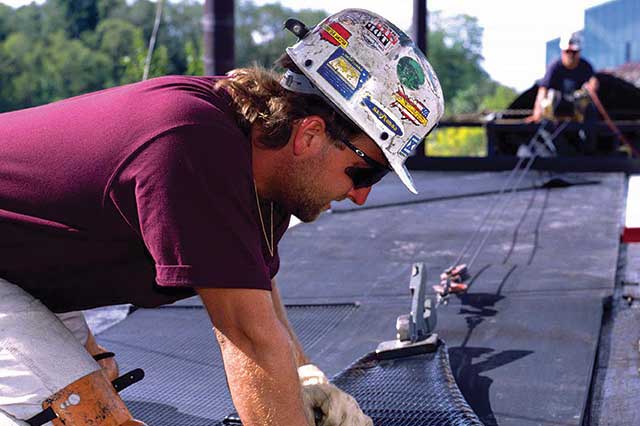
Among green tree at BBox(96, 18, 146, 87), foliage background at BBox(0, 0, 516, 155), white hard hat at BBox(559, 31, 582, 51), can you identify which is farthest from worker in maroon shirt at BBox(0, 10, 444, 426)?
green tree at BBox(96, 18, 146, 87)

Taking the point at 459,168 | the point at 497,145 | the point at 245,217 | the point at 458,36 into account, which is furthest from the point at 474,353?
the point at 458,36

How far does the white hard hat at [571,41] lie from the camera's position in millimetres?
10141

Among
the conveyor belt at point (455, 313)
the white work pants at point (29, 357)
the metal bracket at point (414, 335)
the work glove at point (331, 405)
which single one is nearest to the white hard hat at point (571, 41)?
the conveyor belt at point (455, 313)

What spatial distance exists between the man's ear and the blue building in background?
41.9ft

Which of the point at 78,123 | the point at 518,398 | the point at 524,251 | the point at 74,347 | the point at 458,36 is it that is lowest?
the point at 458,36

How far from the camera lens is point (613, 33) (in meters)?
16.6

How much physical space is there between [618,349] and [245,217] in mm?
2381

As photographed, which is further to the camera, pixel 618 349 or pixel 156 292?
pixel 618 349

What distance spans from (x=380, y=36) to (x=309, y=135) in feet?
0.96

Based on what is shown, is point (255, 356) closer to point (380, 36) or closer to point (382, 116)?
point (382, 116)

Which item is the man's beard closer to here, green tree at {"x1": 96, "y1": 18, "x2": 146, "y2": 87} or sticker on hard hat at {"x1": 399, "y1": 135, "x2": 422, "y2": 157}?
sticker on hard hat at {"x1": 399, "y1": 135, "x2": 422, "y2": 157}

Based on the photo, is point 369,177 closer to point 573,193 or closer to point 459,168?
point 573,193

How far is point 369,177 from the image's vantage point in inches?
87.0

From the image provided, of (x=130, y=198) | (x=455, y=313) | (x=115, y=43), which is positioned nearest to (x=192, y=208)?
(x=130, y=198)
